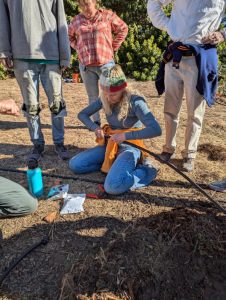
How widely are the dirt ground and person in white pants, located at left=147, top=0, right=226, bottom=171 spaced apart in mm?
475

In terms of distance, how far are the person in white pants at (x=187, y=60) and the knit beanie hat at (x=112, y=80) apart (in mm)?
636

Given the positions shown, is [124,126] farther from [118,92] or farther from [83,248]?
[83,248]

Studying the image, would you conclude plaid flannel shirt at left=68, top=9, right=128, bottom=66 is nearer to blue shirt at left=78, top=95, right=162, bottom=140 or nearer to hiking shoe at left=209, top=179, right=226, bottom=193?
blue shirt at left=78, top=95, right=162, bottom=140

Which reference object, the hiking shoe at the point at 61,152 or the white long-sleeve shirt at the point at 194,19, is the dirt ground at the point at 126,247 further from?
the white long-sleeve shirt at the point at 194,19

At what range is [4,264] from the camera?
239 cm

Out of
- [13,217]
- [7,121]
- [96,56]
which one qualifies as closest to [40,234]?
[13,217]

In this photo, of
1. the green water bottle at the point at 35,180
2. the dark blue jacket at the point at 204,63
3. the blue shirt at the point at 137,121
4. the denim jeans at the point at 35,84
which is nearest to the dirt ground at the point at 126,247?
the green water bottle at the point at 35,180

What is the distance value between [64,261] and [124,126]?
145 cm

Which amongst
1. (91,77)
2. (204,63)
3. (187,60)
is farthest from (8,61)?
(204,63)

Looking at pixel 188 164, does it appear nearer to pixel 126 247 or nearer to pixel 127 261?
pixel 126 247

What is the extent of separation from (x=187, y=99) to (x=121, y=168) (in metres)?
0.98

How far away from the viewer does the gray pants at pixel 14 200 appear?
2.70m

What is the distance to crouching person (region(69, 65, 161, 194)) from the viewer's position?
301 cm

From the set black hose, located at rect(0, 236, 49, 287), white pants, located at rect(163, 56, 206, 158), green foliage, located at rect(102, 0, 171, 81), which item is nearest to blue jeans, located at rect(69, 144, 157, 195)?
white pants, located at rect(163, 56, 206, 158)
